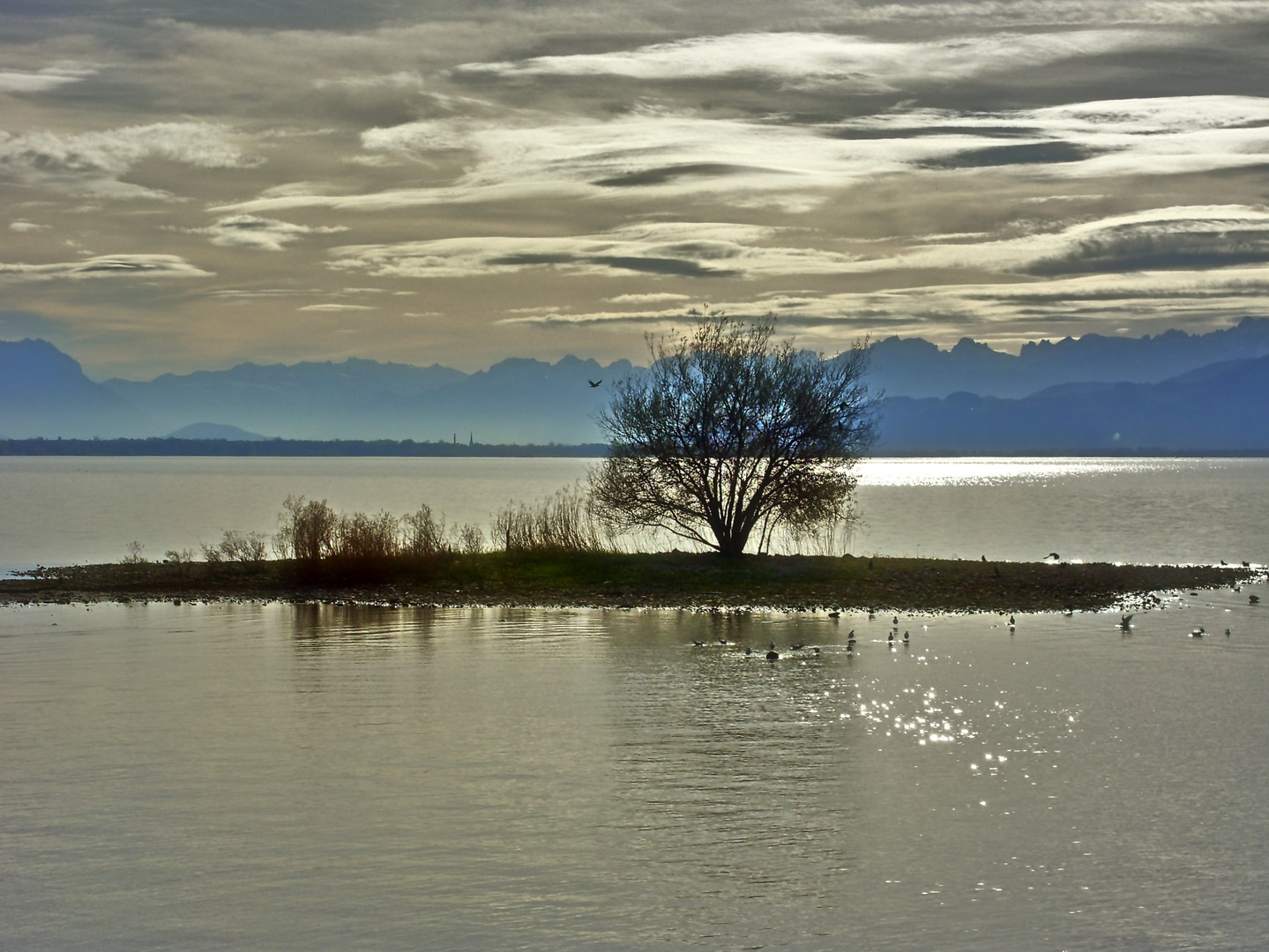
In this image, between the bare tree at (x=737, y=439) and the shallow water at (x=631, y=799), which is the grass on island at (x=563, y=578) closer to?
the bare tree at (x=737, y=439)

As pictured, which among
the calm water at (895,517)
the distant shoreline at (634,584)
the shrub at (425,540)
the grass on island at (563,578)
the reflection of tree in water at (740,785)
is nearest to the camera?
the reflection of tree in water at (740,785)

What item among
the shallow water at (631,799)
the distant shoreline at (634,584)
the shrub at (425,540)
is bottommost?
the shallow water at (631,799)

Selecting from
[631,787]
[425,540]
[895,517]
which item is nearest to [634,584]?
[425,540]

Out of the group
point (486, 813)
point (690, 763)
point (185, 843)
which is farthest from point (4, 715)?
point (690, 763)

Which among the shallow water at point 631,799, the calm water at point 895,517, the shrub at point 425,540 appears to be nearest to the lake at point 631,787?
the shallow water at point 631,799

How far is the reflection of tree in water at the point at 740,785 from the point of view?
1192 centimetres

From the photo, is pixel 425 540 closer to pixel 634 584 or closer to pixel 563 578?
pixel 563 578

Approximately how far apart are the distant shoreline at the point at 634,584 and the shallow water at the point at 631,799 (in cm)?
918

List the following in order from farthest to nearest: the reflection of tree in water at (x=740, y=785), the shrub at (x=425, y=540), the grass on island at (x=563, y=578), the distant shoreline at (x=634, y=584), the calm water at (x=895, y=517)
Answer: the calm water at (x=895, y=517), the shrub at (x=425, y=540), the grass on island at (x=563, y=578), the distant shoreline at (x=634, y=584), the reflection of tree in water at (x=740, y=785)

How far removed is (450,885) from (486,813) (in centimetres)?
228

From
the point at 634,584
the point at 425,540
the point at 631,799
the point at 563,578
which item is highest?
the point at 425,540

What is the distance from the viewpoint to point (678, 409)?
41406 mm

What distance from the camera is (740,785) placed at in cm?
1534

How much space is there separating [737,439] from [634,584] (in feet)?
21.0
